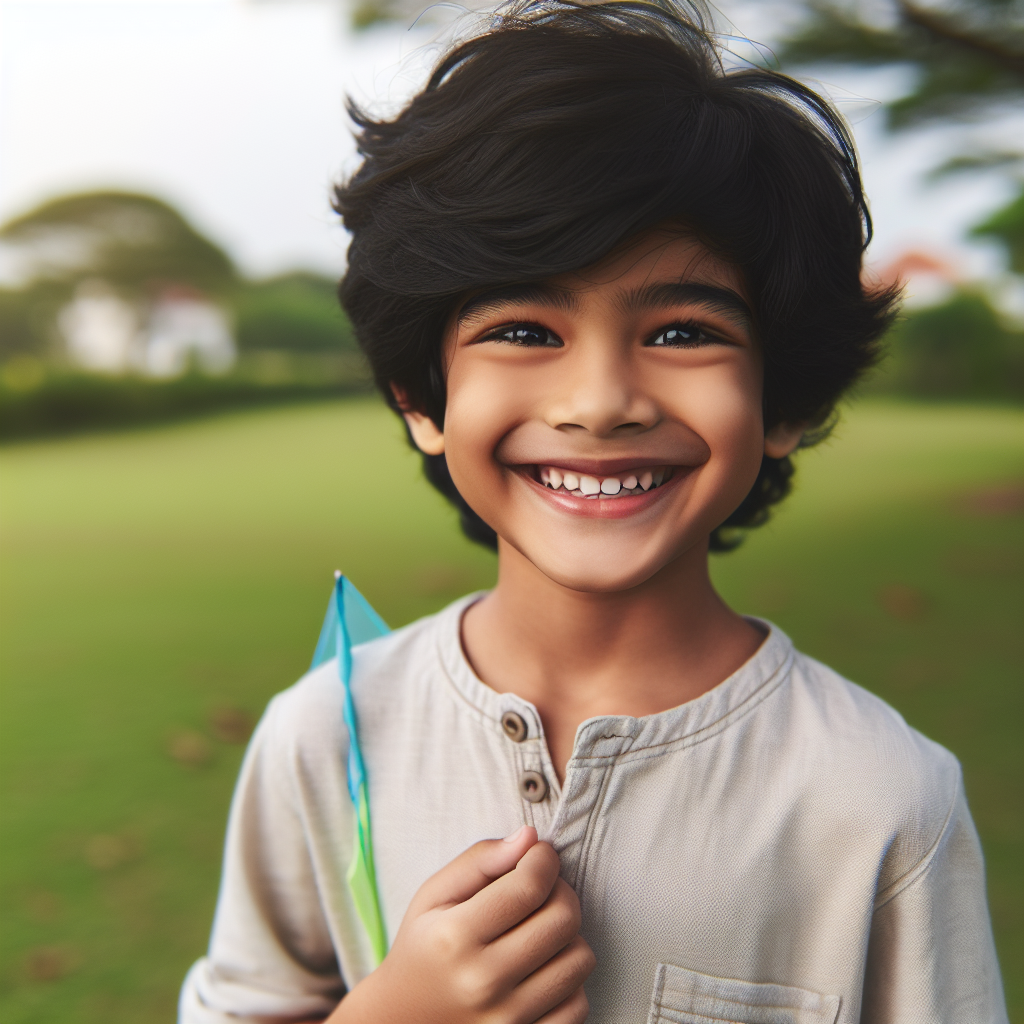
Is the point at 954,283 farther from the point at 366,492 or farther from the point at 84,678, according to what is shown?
the point at 84,678

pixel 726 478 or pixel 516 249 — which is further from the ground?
pixel 516 249

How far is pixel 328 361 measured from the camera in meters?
16.5

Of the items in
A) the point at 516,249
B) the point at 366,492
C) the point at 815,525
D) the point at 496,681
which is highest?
the point at 366,492

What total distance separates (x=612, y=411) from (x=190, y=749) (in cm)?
253

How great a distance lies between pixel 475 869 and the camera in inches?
31.8

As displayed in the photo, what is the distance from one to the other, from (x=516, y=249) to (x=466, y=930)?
57 cm

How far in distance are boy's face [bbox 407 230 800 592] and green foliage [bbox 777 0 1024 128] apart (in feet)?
12.8

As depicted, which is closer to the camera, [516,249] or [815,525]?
[516,249]

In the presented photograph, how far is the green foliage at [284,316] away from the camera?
59.5 ft

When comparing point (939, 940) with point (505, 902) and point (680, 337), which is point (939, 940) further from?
point (680, 337)

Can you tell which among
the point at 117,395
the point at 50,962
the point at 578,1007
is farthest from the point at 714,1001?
the point at 117,395

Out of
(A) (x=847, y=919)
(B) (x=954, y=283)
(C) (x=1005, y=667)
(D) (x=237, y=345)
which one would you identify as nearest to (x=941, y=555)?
(C) (x=1005, y=667)

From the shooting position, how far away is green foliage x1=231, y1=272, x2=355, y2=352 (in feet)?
59.5

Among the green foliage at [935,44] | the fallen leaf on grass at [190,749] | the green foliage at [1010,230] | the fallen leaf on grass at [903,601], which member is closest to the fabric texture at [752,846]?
the fallen leaf on grass at [190,749]
